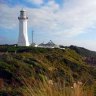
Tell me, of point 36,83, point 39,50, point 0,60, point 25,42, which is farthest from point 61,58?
point 36,83

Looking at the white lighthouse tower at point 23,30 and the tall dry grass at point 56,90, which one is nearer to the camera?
the tall dry grass at point 56,90

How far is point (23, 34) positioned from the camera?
200 ft

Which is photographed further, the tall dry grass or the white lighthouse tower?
the white lighthouse tower

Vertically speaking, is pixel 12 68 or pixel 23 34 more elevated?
pixel 23 34

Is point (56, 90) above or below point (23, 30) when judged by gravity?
below

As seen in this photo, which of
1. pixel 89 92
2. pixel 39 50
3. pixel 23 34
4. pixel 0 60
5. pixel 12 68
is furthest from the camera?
pixel 23 34

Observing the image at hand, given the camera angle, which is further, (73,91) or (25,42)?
(25,42)

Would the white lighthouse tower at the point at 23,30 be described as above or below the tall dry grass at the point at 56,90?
above

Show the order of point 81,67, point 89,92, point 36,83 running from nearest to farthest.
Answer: point 89,92
point 36,83
point 81,67

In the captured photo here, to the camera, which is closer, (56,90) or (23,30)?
(56,90)

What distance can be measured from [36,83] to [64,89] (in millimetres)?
706

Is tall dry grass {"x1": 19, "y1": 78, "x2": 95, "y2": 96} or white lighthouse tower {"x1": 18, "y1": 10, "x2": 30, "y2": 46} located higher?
white lighthouse tower {"x1": 18, "y1": 10, "x2": 30, "y2": 46}

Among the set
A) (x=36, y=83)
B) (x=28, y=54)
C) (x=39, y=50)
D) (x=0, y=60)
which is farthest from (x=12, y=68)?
(x=36, y=83)

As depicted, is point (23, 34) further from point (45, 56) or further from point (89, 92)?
point (89, 92)
